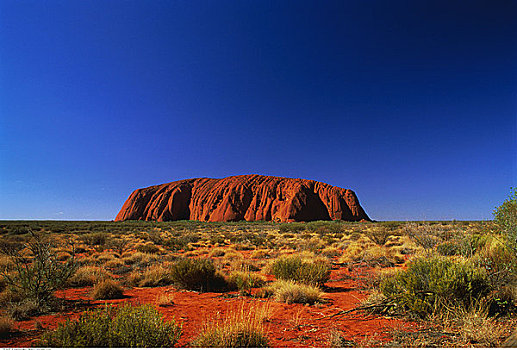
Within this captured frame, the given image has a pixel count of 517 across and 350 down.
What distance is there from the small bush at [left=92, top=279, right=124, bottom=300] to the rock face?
57985 millimetres

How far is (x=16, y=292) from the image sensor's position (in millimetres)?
5457

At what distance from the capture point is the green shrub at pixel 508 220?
14.7ft

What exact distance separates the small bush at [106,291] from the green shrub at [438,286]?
6.55 meters

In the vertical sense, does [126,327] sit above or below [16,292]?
above

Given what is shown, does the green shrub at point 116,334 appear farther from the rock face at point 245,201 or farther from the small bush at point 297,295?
the rock face at point 245,201

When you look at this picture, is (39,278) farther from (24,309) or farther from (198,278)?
(198,278)

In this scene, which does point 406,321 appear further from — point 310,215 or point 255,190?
point 255,190

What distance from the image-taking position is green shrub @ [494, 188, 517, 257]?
176 inches

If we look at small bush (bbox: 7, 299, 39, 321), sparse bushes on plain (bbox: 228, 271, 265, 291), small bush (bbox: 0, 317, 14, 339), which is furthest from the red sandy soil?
sparse bushes on plain (bbox: 228, 271, 265, 291)

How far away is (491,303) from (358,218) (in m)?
74.7

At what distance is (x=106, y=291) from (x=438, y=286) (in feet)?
24.3

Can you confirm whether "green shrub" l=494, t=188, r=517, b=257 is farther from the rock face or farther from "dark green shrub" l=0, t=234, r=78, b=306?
the rock face

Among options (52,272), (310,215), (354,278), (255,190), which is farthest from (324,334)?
(255,190)

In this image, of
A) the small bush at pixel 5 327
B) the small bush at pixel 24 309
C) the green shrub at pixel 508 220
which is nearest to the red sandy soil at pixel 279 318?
the small bush at pixel 5 327
